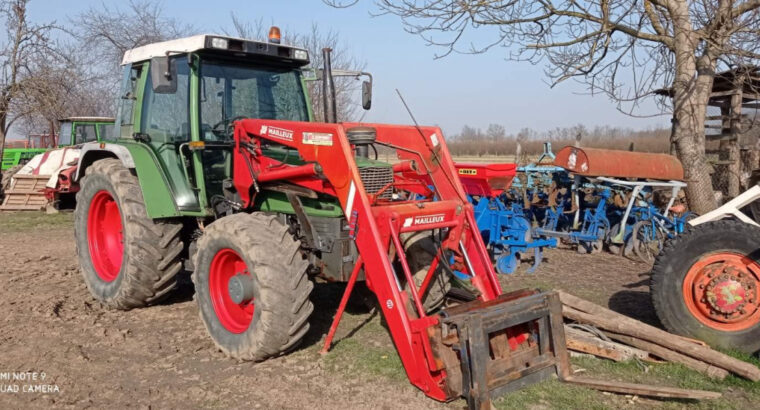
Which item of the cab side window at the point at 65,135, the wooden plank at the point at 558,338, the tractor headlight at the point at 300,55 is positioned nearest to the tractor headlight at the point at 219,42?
the tractor headlight at the point at 300,55

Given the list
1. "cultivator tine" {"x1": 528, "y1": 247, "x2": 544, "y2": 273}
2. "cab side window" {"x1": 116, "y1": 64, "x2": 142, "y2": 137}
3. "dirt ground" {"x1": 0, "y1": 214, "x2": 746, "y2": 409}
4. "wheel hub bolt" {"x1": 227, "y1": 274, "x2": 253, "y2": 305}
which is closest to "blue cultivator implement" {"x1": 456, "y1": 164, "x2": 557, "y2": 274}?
"cultivator tine" {"x1": 528, "y1": 247, "x2": 544, "y2": 273}

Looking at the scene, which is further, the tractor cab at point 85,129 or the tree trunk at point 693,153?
the tractor cab at point 85,129

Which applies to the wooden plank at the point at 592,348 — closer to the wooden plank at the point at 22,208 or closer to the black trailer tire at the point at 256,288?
the black trailer tire at the point at 256,288

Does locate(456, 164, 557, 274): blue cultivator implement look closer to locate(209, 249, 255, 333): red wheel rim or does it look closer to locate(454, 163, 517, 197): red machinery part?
locate(454, 163, 517, 197): red machinery part

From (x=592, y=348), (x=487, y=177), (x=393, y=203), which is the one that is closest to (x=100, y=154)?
(x=393, y=203)

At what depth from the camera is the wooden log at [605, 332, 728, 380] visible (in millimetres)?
4145

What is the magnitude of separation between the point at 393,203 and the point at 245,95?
1.85 meters

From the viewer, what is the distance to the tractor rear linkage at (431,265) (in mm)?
3562

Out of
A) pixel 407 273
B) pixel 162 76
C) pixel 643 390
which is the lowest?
pixel 643 390

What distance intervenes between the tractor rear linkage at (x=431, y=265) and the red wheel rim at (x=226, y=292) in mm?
590

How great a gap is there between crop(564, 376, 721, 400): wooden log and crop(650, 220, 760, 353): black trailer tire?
0.91m

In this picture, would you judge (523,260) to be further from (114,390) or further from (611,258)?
(114,390)

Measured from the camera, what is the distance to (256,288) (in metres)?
4.23

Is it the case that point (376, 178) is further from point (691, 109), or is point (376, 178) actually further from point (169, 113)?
point (691, 109)
